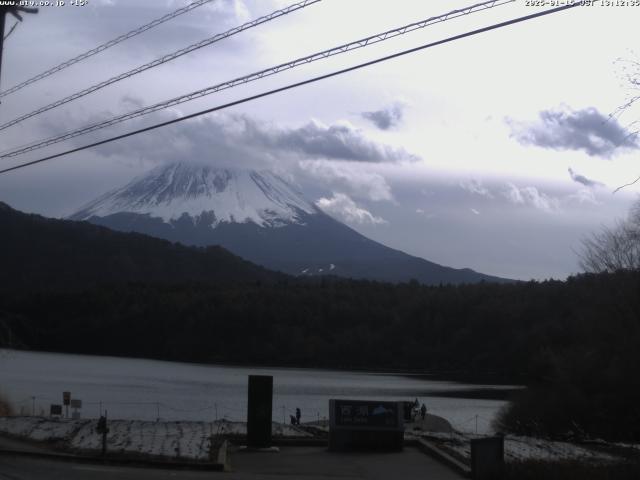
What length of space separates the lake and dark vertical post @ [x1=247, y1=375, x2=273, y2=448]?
2266 cm

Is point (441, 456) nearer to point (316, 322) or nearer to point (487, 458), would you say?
point (487, 458)

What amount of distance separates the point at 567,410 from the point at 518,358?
57.7 meters

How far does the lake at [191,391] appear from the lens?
55.1 m

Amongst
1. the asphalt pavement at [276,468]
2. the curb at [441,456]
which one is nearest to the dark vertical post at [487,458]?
the curb at [441,456]

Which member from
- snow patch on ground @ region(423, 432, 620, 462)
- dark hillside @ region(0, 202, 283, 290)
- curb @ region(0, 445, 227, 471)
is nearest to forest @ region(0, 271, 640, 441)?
dark hillside @ region(0, 202, 283, 290)

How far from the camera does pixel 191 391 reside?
74062 mm

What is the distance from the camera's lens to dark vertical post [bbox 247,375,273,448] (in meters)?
21.8

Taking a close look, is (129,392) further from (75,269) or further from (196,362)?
(75,269)

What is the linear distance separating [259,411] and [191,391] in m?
53.4

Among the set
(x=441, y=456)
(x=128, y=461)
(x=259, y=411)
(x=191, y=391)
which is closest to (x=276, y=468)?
(x=259, y=411)

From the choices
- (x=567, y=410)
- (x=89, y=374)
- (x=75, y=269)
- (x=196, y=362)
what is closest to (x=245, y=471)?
(x=567, y=410)

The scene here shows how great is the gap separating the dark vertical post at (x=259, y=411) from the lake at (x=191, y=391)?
892 inches

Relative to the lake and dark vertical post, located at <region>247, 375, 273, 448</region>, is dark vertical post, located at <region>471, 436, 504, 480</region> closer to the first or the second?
dark vertical post, located at <region>247, 375, 273, 448</region>

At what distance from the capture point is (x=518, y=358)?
346 feet
